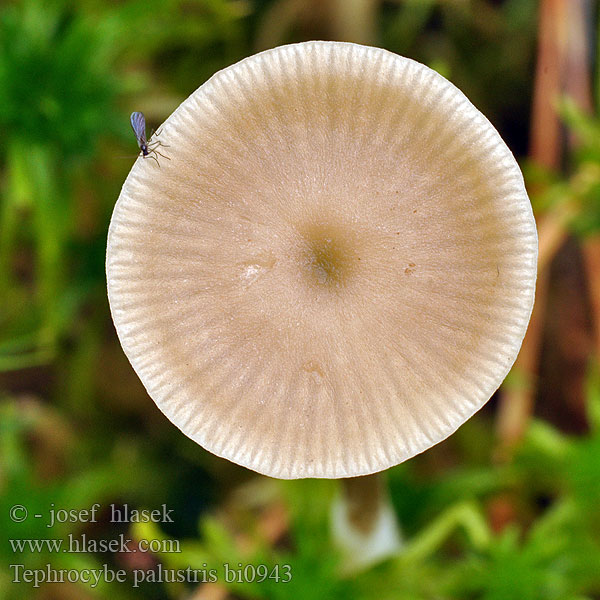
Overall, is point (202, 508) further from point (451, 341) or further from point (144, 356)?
point (451, 341)

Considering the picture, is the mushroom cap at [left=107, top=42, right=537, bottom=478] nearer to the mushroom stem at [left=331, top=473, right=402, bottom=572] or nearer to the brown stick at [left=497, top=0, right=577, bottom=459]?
the mushroom stem at [left=331, top=473, right=402, bottom=572]

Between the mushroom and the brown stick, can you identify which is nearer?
the mushroom

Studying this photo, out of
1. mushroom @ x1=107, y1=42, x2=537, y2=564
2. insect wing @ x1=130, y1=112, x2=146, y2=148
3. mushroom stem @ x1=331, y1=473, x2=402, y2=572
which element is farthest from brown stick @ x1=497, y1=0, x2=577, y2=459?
insect wing @ x1=130, y1=112, x2=146, y2=148

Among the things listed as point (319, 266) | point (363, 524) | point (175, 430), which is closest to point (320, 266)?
point (319, 266)

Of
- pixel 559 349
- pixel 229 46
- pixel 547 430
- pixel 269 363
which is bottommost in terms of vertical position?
pixel 547 430

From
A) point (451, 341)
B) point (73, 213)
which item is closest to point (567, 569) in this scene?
point (451, 341)

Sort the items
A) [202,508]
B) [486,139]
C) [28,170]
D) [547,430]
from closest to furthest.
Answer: [486,139] < [28,170] < [547,430] < [202,508]

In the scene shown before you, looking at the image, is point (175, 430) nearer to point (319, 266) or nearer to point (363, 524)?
point (363, 524)
